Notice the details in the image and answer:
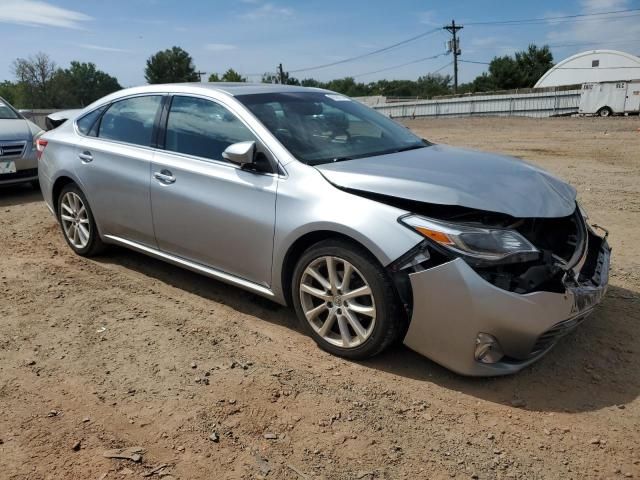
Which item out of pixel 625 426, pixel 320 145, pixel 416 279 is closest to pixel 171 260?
pixel 320 145

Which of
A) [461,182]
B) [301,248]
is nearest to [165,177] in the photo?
[301,248]

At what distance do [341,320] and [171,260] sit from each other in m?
1.69

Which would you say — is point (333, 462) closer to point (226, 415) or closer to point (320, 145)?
point (226, 415)

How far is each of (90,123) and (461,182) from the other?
364 cm

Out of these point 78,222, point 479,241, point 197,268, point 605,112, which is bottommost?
point 197,268

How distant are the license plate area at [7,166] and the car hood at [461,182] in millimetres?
6718

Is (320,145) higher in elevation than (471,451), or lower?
higher

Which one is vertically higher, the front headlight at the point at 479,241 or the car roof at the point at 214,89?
the car roof at the point at 214,89

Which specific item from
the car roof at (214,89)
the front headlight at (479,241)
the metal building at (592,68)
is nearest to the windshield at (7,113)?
the car roof at (214,89)

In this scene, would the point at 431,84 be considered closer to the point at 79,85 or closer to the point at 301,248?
the point at 79,85

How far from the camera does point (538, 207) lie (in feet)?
10.4

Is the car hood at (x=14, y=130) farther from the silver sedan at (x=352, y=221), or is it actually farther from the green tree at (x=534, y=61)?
the green tree at (x=534, y=61)

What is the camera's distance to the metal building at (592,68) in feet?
205

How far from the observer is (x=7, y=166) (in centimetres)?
830
